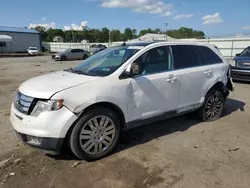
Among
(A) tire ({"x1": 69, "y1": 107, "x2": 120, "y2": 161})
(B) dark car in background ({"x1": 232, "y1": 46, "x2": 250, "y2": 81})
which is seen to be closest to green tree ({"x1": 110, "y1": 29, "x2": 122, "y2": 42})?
(B) dark car in background ({"x1": 232, "y1": 46, "x2": 250, "y2": 81})

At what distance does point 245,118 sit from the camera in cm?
580

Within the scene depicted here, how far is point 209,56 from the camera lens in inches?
213

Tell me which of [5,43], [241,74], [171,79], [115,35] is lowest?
[241,74]

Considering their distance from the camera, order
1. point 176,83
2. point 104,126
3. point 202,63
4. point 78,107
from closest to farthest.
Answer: point 78,107 < point 104,126 < point 176,83 < point 202,63

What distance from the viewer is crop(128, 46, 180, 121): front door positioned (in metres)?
4.03

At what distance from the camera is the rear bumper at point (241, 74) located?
10.4m

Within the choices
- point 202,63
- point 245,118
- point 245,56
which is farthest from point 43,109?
point 245,56

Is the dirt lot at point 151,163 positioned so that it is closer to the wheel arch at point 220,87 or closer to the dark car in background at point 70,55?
the wheel arch at point 220,87

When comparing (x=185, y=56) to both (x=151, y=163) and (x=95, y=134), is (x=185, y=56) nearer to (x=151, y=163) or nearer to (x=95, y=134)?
(x=151, y=163)

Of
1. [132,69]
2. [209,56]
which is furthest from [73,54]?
[132,69]

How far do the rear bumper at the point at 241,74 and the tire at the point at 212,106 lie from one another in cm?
551

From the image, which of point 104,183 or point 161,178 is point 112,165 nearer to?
point 104,183

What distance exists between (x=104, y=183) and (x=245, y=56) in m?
9.86

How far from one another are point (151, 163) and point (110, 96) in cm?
114
